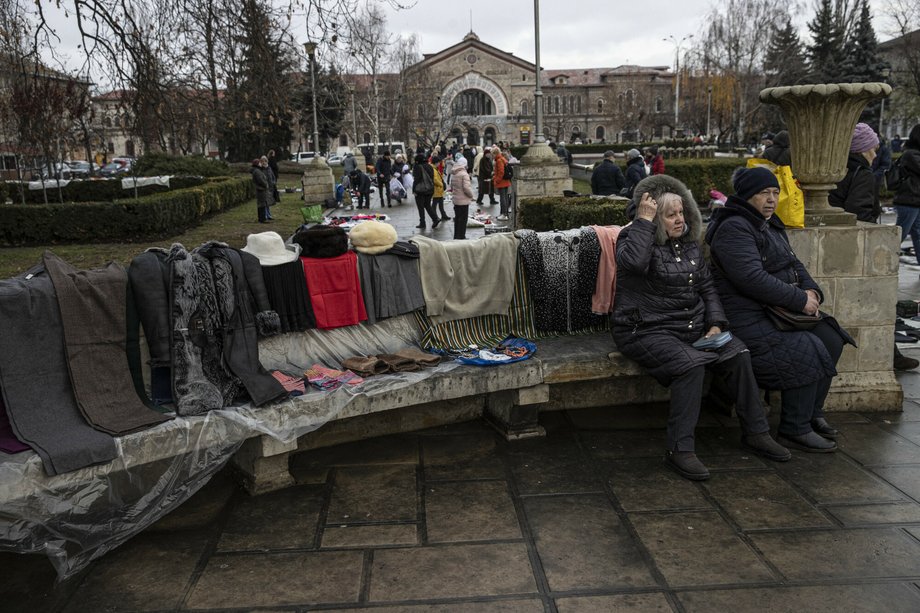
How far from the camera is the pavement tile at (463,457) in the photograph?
4012 millimetres

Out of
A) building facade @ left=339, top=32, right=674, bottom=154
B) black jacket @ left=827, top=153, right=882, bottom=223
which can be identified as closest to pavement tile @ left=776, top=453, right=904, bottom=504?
black jacket @ left=827, top=153, right=882, bottom=223

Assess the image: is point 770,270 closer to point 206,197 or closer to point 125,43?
point 125,43

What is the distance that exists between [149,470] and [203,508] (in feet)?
1.23

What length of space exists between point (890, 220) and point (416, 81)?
4842 cm

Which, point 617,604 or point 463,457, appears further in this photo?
point 463,457

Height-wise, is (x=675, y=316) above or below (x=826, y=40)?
below

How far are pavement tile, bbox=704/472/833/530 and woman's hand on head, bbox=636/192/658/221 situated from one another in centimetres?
153

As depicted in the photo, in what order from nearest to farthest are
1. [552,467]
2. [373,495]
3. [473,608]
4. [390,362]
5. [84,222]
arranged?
[473,608] < [373,495] < [552,467] < [390,362] < [84,222]

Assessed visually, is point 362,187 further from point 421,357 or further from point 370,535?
point 370,535

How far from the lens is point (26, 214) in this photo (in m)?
14.9

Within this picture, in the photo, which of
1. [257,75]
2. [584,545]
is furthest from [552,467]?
[257,75]

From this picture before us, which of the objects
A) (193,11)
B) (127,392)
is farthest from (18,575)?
(193,11)

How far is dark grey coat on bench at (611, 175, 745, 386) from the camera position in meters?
4.14

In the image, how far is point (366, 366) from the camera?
4.11m
